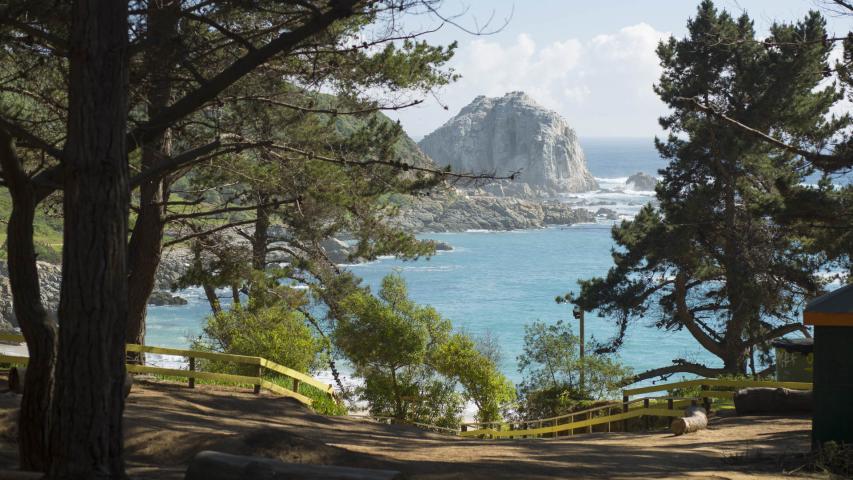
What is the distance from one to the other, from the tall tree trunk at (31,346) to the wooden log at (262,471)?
140 cm

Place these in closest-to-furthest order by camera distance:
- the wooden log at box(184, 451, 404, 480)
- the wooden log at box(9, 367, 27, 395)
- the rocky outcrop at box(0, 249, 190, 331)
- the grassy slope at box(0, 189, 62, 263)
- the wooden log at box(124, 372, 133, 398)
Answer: the wooden log at box(184, 451, 404, 480) < the wooden log at box(124, 372, 133, 398) < the wooden log at box(9, 367, 27, 395) < the rocky outcrop at box(0, 249, 190, 331) < the grassy slope at box(0, 189, 62, 263)

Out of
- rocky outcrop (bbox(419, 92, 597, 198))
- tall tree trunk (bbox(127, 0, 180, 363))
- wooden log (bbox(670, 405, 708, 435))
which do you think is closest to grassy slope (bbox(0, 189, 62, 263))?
tall tree trunk (bbox(127, 0, 180, 363))

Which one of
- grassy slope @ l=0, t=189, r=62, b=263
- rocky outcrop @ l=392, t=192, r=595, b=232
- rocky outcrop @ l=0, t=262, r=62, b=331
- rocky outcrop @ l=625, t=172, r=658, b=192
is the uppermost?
rocky outcrop @ l=625, t=172, r=658, b=192

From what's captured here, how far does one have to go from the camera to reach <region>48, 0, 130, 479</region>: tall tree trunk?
5875 millimetres

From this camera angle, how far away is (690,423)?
12562 mm

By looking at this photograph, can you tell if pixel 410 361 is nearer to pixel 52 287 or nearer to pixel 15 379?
pixel 15 379

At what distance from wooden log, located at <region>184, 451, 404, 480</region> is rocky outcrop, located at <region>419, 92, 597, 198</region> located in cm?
15306

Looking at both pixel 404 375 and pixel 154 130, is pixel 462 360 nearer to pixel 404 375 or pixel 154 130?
pixel 404 375

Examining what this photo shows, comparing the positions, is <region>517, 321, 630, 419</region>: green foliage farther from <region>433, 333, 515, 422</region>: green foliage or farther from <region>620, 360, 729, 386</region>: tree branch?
<region>620, 360, 729, 386</region>: tree branch

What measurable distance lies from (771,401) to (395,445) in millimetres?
6351

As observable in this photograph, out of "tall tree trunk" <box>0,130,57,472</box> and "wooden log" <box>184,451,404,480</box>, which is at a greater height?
"tall tree trunk" <box>0,130,57,472</box>

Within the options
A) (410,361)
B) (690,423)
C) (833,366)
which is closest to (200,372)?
(690,423)

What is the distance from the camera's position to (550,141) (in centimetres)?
16225

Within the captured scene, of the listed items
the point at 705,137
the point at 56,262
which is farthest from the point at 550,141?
the point at 705,137
